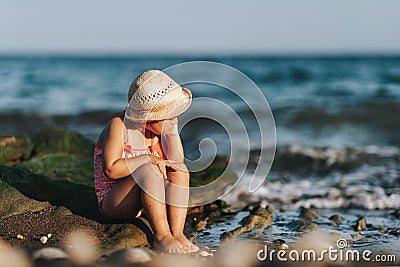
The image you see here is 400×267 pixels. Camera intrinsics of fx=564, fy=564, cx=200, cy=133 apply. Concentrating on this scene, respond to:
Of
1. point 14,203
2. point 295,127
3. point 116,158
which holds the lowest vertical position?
point 14,203

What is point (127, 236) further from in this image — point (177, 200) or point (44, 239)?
point (44, 239)

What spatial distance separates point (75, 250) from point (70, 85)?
73.9 feet

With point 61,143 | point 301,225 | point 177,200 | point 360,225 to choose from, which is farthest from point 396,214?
point 61,143

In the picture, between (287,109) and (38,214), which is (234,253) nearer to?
(38,214)

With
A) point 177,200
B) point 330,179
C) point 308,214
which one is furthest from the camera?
point 330,179

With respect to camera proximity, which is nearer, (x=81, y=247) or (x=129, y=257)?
(x=129, y=257)

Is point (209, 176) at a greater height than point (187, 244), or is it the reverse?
point (209, 176)

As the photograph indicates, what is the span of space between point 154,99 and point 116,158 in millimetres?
466

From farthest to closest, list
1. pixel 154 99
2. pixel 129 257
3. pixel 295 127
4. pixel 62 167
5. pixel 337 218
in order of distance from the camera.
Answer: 1. pixel 295 127
2. pixel 62 167
3. pixel 337 218
4. pixel 154 99
5. pixel 129 257

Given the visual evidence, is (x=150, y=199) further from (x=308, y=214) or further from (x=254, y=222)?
(x=308, y=214)

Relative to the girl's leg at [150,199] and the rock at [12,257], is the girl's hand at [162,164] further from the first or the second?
the rock at [12,257]

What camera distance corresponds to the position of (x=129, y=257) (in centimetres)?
355

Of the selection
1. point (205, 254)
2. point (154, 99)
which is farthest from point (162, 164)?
point (205, 254)

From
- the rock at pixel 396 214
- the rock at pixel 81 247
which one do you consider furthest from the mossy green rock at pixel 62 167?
the rock at pixel 396 214
